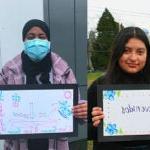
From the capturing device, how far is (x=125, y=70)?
3.69 m

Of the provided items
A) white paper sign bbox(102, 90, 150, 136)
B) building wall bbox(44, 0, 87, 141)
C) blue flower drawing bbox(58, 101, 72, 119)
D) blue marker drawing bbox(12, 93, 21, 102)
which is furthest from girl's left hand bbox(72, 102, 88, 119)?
building wall bbox(44, 0, 87, 141)

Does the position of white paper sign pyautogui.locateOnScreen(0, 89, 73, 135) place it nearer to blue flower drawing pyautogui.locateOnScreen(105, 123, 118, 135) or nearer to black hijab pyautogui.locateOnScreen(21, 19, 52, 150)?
black hijab pyautogui.locateOnScreen(21, 19, 52, 150)

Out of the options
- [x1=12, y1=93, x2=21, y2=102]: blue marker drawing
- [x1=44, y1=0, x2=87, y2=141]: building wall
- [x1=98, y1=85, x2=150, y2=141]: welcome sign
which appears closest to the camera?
[x1=98, y1=85, x2=150, y2=141]: welcome sign

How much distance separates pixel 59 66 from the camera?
4223 millimetres

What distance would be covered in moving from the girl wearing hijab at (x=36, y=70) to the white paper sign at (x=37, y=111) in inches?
4.4

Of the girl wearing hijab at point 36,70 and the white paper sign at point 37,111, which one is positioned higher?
the girl wearing hijab at point 36,70

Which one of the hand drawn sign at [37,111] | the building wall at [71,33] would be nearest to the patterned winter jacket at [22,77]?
the hand drawn sign at [37,111]

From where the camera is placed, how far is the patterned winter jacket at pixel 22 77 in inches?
161

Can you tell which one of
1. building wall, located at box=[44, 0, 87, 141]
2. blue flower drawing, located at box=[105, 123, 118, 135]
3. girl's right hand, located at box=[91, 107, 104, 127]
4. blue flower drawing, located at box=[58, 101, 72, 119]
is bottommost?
blue flower drawing, located at box=[105, 123, 118, 135]

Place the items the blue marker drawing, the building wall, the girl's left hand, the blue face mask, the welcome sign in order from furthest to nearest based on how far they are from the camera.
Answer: the building wall → the blue face mask → the blue marker drawing → the girl's left hand → the welcome sign

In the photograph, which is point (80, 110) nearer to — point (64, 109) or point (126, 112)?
point (64, 109)

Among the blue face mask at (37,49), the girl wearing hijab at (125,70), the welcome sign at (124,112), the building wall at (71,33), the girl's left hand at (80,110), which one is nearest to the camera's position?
the girl wearing hijab at (125,70)

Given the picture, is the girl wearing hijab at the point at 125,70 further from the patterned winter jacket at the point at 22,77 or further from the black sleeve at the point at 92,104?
the patterned winter jacket at the point at 22,77

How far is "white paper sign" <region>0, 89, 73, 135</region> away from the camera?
13.2ft
